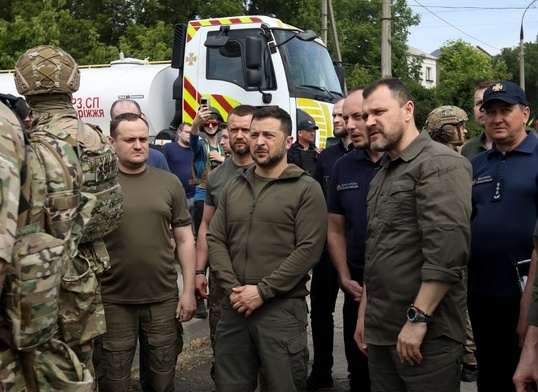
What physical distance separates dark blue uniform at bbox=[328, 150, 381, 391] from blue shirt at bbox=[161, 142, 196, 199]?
432 cm

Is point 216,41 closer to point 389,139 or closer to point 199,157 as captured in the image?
point 199,157

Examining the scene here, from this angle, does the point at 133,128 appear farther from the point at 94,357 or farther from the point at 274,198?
the point at 94,357

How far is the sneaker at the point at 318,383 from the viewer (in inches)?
234

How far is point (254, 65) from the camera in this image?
38.8 ft

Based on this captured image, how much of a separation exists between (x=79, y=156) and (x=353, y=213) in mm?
1969

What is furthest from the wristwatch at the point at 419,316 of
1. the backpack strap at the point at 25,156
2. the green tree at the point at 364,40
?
the green tree at the point at 364,40

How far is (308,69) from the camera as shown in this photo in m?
12.6

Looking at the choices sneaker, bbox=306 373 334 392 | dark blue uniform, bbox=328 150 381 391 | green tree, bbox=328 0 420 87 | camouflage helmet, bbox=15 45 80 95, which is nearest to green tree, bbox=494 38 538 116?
green tree, bbox=328 0 420 87

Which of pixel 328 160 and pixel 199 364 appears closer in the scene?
pixel 328 160

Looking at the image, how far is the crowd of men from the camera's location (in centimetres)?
285

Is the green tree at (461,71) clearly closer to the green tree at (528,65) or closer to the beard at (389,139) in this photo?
the green tree at (528,65)

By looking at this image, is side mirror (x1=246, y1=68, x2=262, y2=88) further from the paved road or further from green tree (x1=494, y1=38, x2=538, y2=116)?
green tree (x1=494, y1=38, x2=538, y2=116)

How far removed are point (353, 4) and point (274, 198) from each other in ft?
Result: 180

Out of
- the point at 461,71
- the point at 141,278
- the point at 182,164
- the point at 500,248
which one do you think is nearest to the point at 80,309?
the point at 141,278
